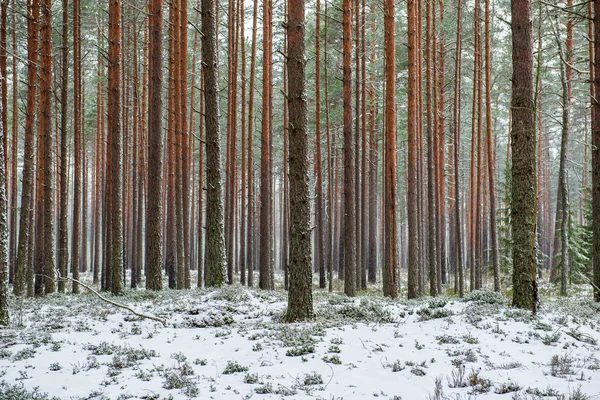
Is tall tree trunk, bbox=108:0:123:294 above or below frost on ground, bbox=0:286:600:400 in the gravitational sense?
above

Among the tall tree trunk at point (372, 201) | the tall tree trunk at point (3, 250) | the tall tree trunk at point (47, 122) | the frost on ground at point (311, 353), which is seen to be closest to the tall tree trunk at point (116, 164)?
the tall tree trunk at point (47, 122)

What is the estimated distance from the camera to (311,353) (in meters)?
6.14

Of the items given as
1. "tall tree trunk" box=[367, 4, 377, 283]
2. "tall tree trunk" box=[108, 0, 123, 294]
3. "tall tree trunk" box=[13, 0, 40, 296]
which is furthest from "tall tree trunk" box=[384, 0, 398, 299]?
"tall tree trunk" box=[13, 0, 40, 296]

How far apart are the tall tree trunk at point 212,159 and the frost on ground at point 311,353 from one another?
186 cm

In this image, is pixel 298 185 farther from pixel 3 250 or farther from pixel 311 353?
pixel 3 250

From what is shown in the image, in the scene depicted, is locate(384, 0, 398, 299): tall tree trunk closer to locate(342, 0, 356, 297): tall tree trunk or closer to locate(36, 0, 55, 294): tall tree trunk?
locate(342, 0, 356, 297): tall tree trunk

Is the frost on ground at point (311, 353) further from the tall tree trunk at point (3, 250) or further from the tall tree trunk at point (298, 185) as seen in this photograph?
the tall tree trunk at point (298, 185)

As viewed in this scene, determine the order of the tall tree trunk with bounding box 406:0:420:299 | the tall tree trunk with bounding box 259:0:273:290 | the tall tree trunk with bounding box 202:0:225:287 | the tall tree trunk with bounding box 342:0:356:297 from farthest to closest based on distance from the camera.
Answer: the tall tree trunk with bounding box 259:0:273:290
the tall tree trunk with bounding box 342:0:356:297
the tall tree trunk with bounding box 406:0:420:299
the tall tree trunk with bounding box 202:0:225:287

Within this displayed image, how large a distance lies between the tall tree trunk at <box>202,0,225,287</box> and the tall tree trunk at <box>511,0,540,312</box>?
22.5ft

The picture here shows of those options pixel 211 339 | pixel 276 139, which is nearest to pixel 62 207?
pixel 211 339

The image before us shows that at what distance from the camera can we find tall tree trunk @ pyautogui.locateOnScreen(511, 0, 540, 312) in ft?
26.2

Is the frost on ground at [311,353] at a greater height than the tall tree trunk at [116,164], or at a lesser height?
lesser

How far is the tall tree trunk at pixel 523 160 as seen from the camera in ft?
26.2

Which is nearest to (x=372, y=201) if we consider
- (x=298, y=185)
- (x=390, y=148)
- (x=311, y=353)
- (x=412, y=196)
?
(x=412, y=196)
